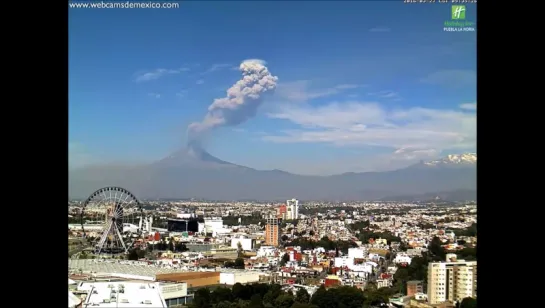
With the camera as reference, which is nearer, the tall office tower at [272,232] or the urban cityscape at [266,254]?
the urban cityscape at [266,254]

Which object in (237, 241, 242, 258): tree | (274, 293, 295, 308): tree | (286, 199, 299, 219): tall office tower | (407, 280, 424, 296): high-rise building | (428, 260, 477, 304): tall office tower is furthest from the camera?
(237, 241, 242, 258): tree

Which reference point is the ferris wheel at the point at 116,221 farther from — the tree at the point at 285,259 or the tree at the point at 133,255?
the tree at the point at 285,259

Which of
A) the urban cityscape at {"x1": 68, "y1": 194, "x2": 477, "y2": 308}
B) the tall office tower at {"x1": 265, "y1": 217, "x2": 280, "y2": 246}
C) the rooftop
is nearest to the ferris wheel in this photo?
the urban cityscape at {"x1": 68, "y1": 194, "x2": 477, "y2": 308}

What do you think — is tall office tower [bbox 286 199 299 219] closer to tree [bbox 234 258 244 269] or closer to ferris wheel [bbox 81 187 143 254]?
tree [bbox 234 258 244 269]

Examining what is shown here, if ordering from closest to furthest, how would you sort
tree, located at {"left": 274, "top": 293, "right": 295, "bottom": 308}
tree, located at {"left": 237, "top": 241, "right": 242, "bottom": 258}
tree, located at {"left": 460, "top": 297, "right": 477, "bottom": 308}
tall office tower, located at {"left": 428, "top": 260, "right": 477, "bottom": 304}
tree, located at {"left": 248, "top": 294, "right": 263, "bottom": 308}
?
tree, located at {"left": 460, "top": 297, "right": 477, "bottom": 308}, tall office tower, located at {"left": 428, "top": 260, "right": 477, "bottom": 304}, tree, located at {"left": 274, "top": 293, "right": 295, "bottom": 308}, tree, located at {"left": 248, "top": 294, "right": 263, "bottom": 308}, tree, located at {"left": 237, "top": 241, "right": 242, "bottom": 258}

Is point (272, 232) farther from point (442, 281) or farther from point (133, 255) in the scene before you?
point (442, 281)

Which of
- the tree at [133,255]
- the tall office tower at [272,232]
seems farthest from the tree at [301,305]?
the tree at [133,255]
